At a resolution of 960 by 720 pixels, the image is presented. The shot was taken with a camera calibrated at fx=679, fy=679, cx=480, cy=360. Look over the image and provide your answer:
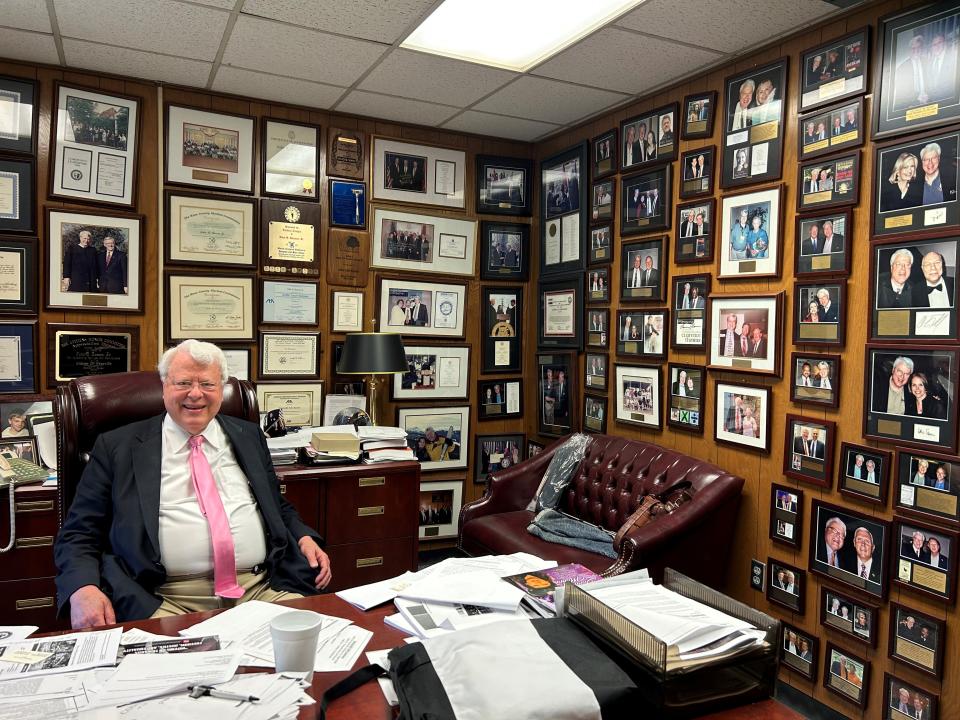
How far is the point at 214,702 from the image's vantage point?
119cm

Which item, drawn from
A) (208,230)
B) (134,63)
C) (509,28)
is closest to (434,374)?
(208,230)

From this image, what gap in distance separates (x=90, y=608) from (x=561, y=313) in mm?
3419

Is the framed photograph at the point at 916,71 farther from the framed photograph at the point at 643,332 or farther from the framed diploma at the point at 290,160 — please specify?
the framed diploma at the point at 290,160

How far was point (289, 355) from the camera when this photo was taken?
4.28m

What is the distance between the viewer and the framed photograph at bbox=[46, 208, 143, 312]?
3674 millimetres

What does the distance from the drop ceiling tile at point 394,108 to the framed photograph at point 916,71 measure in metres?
2.37

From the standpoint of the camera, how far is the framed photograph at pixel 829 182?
2.81 m

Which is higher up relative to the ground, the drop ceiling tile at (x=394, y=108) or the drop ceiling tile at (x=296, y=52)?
the drop ceiling tile at (x=394, y=108)

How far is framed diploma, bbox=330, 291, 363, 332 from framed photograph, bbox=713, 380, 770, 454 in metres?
2.29

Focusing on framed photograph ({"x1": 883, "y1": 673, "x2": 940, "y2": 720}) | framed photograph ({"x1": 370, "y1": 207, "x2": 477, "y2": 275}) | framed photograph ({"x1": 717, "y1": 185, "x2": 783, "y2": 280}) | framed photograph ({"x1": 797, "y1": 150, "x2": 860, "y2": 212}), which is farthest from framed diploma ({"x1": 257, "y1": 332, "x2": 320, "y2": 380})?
framed photograph ({"x1": 883, "y1": 673, "x2": 940, "y2": 720})

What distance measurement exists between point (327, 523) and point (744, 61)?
3.14 metres

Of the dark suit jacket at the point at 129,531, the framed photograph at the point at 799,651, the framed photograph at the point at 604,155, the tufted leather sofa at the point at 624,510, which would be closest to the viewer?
the dark suit jacket at the point at 129,531

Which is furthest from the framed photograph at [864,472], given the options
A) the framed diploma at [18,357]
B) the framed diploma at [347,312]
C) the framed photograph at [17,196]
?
the framed photograph at [17,196]

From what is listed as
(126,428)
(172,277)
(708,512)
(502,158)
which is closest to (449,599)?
(126,428)
